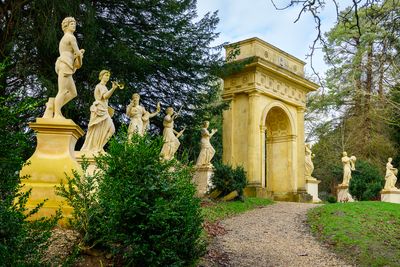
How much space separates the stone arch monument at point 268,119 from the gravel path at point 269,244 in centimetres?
604

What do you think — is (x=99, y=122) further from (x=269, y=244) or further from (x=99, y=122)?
(x=269, y=244)

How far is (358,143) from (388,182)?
6171mm

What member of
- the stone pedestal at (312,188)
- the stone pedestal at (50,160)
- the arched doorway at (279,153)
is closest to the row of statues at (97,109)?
the stone pedestal at (50,160)

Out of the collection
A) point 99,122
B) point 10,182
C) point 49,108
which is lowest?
point 10,182

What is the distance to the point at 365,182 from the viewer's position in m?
24.7

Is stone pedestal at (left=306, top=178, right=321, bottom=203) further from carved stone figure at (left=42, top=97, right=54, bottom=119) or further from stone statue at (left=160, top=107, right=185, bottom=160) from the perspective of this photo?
carved stone figure at (left=42, top=97, right=54, bottom=119)

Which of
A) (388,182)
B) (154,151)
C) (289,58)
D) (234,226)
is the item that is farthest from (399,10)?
(388,182)

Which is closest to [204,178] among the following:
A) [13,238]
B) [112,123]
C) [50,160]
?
[112,123]

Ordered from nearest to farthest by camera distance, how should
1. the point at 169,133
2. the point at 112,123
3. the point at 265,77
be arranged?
the point at 112,123 < the point at 169,133 < the point at 265,77

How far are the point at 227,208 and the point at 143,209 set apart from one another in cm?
837

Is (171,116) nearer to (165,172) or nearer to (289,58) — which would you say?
(289,58)

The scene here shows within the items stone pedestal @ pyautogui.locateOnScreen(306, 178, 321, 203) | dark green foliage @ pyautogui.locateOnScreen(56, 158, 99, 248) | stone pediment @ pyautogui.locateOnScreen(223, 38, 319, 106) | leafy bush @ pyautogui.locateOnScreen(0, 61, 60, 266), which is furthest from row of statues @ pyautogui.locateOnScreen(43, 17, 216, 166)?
stone pedestal @ pyautogui.locateOnScreen(306, 178, 321, 203)

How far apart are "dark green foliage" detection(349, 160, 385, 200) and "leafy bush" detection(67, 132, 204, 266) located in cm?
2058

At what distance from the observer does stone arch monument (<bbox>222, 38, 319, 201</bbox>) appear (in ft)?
58.4
